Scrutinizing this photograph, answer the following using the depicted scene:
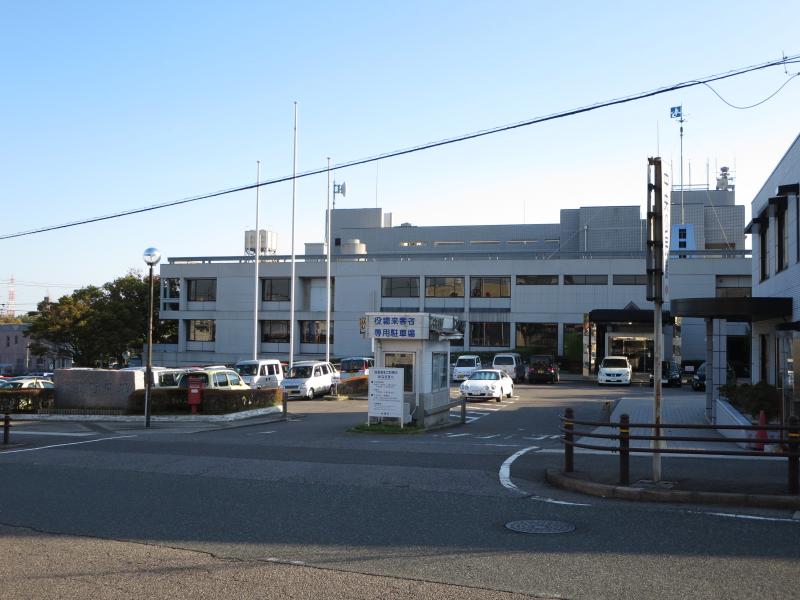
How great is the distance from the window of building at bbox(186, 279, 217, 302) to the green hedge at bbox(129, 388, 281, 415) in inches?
1802

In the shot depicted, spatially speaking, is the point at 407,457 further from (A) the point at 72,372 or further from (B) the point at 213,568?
(A) the point at 72,372

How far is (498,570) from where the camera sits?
7543 mm

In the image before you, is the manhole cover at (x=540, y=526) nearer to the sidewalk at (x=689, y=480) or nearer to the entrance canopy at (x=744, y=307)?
the sidewalk at (x=689, y=480)

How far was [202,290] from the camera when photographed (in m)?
74.0

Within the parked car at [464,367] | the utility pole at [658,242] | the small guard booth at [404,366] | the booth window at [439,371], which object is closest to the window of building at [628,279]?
the parked car at [464,367]

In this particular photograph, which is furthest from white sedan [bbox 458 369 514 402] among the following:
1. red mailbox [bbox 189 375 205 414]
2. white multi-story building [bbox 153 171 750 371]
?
white multi-story building [bbox 153 171 750 371]

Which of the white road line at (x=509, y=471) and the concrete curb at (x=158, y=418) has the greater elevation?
the white road line at (x=509, y=471)

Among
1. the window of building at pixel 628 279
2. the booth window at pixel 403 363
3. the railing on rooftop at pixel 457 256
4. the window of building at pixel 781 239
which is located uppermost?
the railing on rooftop at pixel 457 256

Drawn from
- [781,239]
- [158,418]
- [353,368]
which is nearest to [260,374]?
[353,368]

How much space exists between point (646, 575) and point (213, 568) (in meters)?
4.10

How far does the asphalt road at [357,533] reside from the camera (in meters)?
7.18

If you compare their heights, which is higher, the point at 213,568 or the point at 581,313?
the point at 581,313

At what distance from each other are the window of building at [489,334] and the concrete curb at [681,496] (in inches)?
2203

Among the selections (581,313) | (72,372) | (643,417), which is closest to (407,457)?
(643,417)
